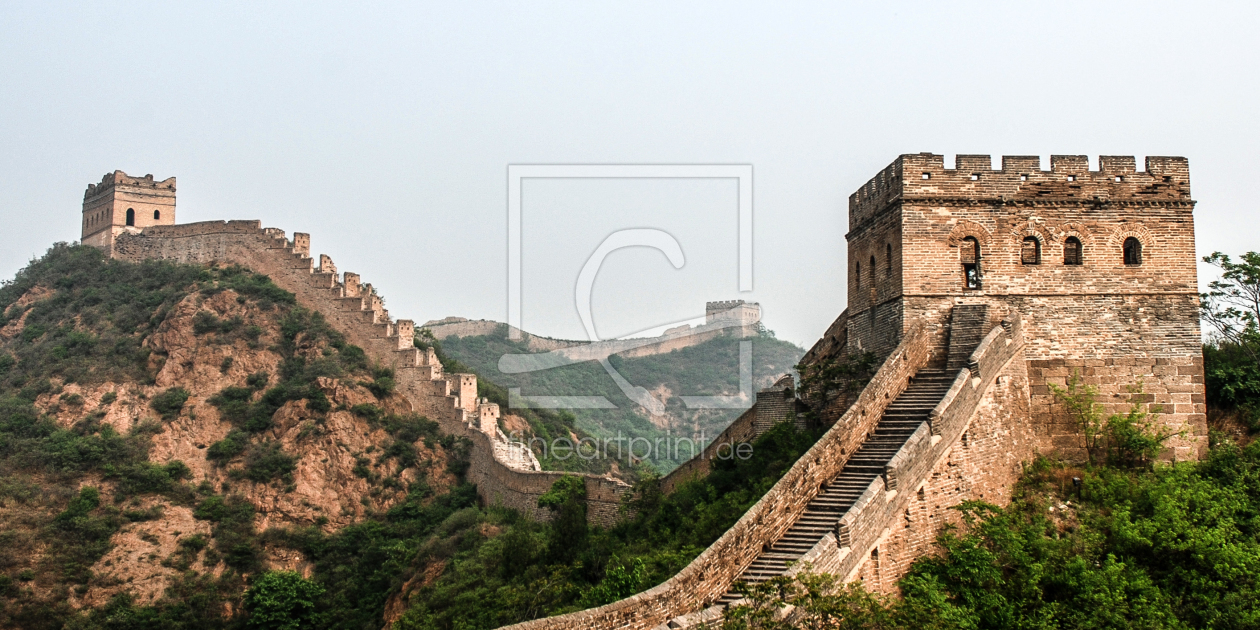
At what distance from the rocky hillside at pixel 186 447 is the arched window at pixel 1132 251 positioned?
79.9 ft

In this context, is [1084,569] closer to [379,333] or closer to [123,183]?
[379,333]

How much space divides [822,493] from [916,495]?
1.31 m

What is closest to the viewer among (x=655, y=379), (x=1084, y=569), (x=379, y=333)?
(x=1084, y=569)

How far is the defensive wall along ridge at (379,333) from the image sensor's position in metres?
33.4

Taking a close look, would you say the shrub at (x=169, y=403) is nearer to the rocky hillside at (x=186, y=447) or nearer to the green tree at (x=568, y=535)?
the rocky hillside at (x=186, y=447)

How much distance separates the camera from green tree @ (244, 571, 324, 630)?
33500 millimetres

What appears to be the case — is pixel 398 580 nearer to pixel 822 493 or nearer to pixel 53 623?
pixel 53 623

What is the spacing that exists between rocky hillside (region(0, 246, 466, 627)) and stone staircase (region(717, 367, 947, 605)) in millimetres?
23005

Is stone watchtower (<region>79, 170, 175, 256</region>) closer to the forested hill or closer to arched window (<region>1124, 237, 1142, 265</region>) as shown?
the forested hill

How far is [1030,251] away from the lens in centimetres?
1944

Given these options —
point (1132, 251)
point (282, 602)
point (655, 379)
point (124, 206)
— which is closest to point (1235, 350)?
point (1132, 251)

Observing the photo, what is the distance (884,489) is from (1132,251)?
7333 mm

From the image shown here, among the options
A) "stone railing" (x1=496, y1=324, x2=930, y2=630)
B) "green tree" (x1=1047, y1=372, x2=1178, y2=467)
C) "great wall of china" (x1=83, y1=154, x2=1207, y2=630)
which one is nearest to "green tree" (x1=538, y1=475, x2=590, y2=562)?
"great wall of china" (x1=83, y1=154, x2=1207, y2=630)

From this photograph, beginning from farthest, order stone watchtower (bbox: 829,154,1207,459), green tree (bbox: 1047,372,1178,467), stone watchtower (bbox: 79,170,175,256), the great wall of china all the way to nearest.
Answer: stone watchtower (bbox: 79,170,175,256) < stone watchtower (bbox: 829,154,1207,459) < green tree (bbox: 1047,372,1178,467) < the great wall of china
